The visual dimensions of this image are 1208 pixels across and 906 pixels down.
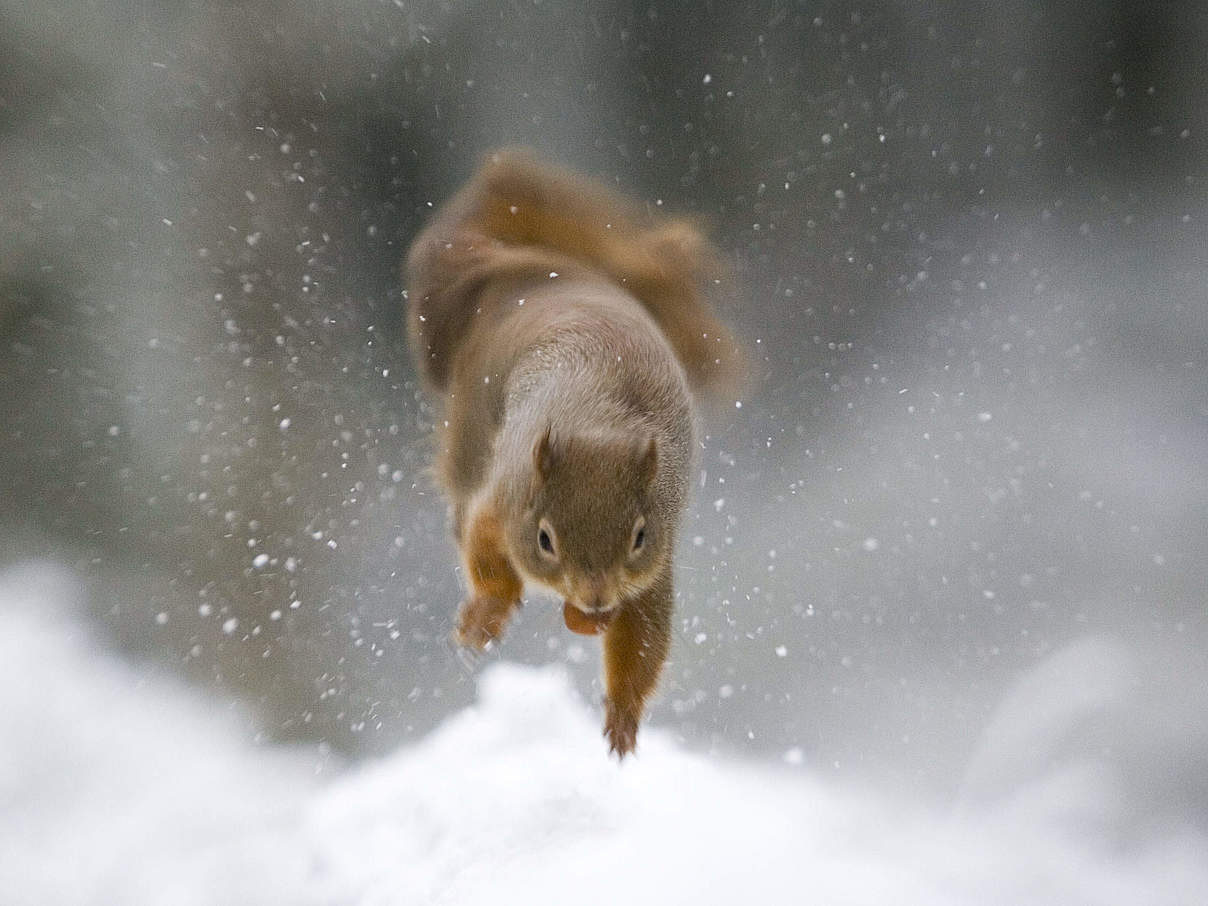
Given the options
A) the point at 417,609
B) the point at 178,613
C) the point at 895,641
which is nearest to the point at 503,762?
the point at 417,609

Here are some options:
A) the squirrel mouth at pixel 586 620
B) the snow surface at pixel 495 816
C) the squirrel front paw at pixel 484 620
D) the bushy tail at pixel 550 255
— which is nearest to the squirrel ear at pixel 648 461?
the squirrel mouth at pixel 586 620

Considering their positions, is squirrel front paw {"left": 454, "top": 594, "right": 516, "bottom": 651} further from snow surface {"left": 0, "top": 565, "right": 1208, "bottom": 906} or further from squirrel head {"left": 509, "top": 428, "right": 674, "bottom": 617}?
snow surface {"left": 0, "top": 565, "right": 1208, "bottom": 906}

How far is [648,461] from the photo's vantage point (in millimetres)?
900

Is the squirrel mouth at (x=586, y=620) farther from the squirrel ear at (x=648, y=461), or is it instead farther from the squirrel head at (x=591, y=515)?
the squirrel ear at (x=648, y=461)

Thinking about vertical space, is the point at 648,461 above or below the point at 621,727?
above

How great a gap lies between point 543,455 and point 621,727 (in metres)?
0.38

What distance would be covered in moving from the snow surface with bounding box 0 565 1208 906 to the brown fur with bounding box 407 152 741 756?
441 mm

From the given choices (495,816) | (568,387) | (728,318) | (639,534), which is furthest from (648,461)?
(495,816)

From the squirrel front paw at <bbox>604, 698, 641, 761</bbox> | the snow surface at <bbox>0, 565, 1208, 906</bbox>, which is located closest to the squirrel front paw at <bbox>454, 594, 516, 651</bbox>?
the squirrel front paw at <bbox>604, 698, 641, 761</bbox>

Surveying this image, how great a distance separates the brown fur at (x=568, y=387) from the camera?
2.97 ft

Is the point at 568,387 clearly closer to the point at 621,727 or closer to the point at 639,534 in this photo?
the point at 639,534

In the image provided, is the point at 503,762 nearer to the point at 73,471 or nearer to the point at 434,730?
the point at 434,730

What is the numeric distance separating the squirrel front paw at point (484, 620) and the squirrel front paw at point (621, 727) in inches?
5.9

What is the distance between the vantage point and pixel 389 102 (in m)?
1.52
